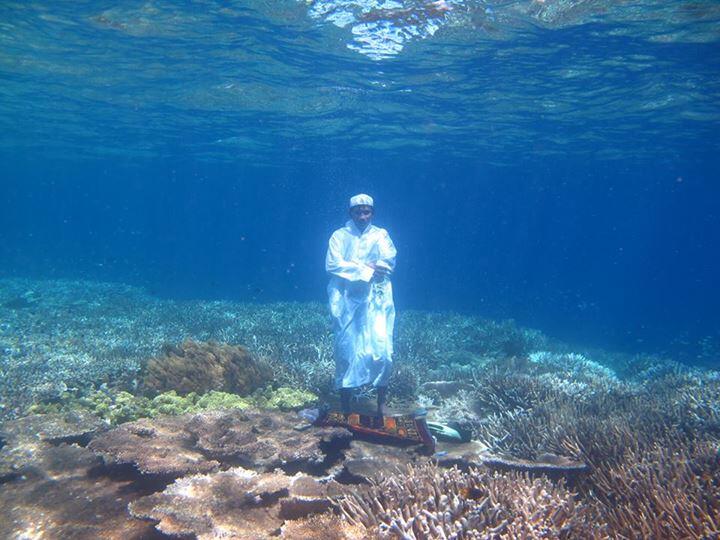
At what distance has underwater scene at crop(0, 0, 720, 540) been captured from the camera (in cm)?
388

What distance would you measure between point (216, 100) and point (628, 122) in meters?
20.7

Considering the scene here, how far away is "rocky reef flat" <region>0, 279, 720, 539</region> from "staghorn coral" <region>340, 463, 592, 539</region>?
0.02 m

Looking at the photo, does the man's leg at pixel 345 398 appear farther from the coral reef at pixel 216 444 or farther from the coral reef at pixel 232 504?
the coral reef at pixel 232 504

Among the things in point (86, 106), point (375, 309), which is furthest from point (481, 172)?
point (375, 309)

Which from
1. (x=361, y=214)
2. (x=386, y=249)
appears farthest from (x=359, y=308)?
(x=361, y=214)

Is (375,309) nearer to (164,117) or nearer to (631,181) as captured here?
(164,117)

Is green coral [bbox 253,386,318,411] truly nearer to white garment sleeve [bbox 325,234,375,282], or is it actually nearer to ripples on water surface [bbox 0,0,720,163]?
white garment sleeve [bbox 325,234,375,282]

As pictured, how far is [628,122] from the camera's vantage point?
21766 mm

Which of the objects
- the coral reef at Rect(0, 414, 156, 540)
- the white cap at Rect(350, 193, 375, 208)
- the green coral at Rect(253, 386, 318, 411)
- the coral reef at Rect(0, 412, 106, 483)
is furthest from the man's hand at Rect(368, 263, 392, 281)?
the coral reef at Rect(0, 414, 156, 540)

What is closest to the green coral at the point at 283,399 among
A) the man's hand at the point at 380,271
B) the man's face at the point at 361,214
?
the man's hand at the point at 380,271

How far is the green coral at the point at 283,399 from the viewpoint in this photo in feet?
24.6

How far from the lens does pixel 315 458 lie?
4969 millimetres

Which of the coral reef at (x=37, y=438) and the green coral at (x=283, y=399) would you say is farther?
the green coral at (x=283, y=399)

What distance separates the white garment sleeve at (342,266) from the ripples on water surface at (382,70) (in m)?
8.29
